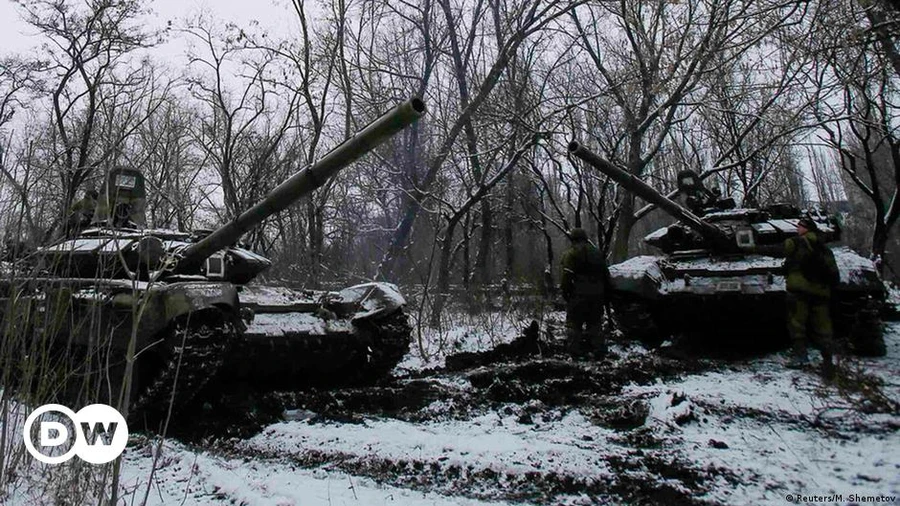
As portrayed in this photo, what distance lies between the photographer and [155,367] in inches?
254

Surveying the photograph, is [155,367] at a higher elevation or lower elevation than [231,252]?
lower

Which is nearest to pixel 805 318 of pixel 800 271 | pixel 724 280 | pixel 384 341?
pixel 800 271

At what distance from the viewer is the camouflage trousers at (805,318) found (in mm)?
6668

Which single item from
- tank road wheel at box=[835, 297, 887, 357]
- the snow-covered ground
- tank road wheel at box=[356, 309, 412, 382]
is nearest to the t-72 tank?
tank road wheel at box=[835, 297, 887, 357]

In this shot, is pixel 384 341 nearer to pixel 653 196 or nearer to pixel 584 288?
pixel 584 288

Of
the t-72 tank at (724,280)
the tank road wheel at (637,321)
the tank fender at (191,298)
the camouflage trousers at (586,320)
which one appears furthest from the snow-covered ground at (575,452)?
the tank road wheel at (637,321)

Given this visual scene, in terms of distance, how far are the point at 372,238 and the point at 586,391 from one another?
51.6 ft

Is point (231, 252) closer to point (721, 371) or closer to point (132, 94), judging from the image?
point (721, 371)

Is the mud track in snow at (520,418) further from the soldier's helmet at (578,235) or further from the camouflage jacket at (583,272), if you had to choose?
the soldier's helmet at (578,235)

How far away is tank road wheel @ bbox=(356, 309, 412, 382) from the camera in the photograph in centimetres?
755

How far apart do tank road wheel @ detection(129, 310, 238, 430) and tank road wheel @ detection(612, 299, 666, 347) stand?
486cm

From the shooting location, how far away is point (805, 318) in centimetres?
707

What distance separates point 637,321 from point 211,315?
5157mm

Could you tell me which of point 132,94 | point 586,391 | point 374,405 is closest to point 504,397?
point 586,391
